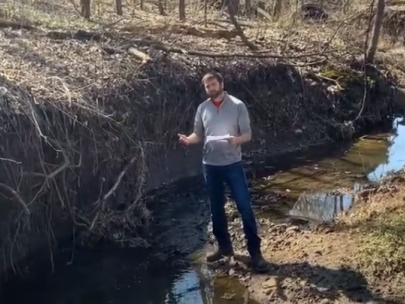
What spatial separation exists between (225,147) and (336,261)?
1787 millimetres

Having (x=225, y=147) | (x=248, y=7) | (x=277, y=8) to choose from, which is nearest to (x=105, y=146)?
(x=225, y=147)

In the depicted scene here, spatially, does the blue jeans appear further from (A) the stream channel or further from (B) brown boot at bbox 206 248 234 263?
(A) the stream channel

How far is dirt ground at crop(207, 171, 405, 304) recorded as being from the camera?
729 cm

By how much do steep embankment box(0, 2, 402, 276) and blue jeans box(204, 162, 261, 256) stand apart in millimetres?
1506

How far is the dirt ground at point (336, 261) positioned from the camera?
7.29 metres

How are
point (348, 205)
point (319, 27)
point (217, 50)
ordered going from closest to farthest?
point (348, 205) → point (217, 50) → point (319, 27)

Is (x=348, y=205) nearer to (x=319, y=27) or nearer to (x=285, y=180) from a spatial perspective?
(x=285, y=180)

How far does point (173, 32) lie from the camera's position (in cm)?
1486

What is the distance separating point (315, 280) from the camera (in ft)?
25.0

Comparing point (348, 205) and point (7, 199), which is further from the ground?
point (7, 199)

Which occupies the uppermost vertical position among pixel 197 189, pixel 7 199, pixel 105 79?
pixel 105 79

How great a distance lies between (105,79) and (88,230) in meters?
2.63

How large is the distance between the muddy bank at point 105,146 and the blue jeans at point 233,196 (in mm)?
1488

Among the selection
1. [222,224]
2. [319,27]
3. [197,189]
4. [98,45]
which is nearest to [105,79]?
[98,45]
